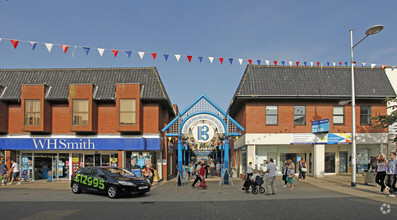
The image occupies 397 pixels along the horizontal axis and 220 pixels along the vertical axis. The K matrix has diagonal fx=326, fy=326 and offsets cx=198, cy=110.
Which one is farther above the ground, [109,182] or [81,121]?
[81,121]

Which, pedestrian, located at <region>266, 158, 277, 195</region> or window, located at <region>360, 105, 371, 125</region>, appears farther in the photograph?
window, located at <region>360, 105, 371, 125</region>

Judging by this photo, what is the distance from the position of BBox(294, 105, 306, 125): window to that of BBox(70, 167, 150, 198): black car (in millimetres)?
12711

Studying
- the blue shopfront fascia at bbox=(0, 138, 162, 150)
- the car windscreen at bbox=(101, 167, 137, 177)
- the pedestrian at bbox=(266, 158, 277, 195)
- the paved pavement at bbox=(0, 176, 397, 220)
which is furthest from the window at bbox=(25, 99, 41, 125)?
the pedestrian at bbox=(266, 158, 277, 195)

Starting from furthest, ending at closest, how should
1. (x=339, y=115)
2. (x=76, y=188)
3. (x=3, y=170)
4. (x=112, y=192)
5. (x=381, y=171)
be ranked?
(x=339, y=115) < (x=3, y=170) < (x=76, y=188) < (x=381, y=171) < (x=112, y=192)

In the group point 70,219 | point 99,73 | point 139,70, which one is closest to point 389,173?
point 70,219

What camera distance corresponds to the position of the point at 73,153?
2309cm

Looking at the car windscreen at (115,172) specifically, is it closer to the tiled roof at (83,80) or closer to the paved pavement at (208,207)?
the paved pavement at (208,207)

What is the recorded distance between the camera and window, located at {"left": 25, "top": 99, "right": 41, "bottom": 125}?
72.0ft

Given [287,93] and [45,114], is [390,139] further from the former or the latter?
[45,114]

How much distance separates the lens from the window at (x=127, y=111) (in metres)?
21.6

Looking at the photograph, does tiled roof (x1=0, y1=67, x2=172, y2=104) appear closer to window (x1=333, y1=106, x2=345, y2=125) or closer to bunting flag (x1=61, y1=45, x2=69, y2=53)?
bunting flag (x1=61, y1=45, x2=69, y2=53)

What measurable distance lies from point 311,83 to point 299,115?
2.62 metres

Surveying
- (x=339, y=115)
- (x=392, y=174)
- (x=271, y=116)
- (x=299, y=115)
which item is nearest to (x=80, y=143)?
(x=271, y=116)

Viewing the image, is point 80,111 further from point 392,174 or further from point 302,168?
point 392,174
